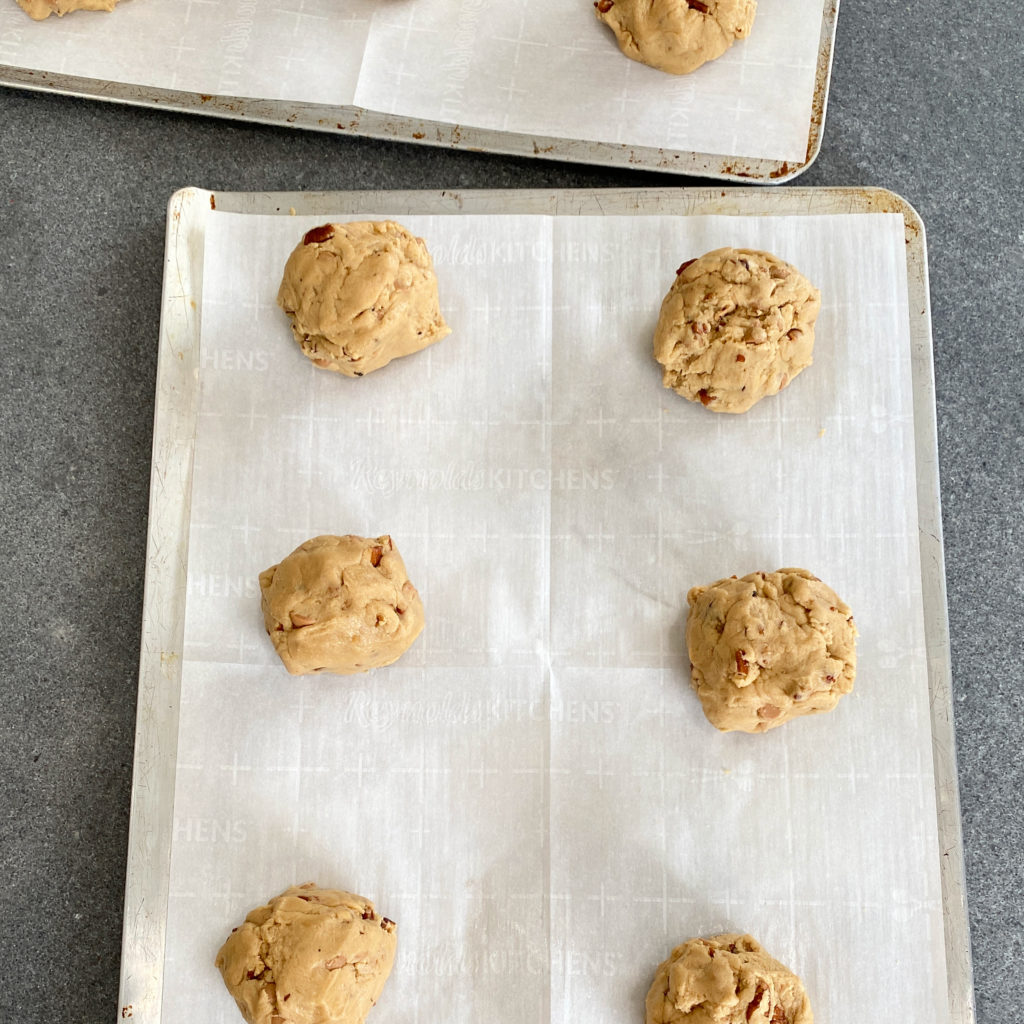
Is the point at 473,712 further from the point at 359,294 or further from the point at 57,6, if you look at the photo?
the point at 57,6

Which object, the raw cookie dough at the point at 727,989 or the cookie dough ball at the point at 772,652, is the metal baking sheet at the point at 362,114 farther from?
the raw cookie dough at the point at 727,989

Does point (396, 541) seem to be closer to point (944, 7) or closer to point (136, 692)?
point (136, 692)

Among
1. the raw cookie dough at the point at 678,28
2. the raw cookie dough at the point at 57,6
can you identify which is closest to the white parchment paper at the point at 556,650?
the raw cookie dough at the point at 678,28

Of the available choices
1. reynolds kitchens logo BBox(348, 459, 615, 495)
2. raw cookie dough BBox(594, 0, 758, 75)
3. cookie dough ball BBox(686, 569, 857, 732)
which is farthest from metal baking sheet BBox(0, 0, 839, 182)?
cookie dough ball BBox(686, 569, 857, 732)

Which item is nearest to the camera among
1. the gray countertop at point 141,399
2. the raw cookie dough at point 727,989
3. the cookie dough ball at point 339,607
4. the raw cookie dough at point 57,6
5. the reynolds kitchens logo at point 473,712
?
the raw cookie dough at point 727,989

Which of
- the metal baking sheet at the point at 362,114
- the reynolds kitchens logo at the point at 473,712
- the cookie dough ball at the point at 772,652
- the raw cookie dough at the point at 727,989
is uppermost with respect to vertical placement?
the metal baking sheet at the point at 362,114

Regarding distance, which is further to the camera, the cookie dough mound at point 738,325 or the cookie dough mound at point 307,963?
the cookie dough mound at point 738,325

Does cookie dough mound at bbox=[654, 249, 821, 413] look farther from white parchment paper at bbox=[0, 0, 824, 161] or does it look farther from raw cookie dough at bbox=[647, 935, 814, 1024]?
raw cookie dough at bbox=[647, 935, 814, 1024]

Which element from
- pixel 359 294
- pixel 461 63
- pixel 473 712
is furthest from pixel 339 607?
pixel 461 63
